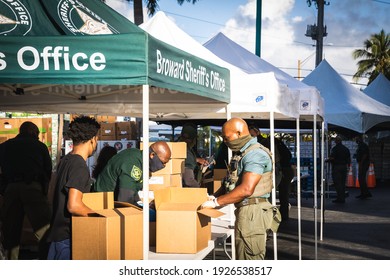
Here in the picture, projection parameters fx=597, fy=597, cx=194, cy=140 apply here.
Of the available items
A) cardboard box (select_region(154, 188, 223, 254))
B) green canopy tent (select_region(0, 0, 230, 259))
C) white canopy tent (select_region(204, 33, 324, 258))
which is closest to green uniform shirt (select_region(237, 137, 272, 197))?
cardboard box (select_region(154, 188, 223, 254))

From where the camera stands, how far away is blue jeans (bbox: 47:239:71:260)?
4.12m

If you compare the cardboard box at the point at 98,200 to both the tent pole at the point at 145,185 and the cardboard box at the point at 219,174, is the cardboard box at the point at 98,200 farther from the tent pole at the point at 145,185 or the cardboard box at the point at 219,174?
the cardboard box at the point at 219,174

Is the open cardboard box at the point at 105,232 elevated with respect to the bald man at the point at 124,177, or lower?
lower

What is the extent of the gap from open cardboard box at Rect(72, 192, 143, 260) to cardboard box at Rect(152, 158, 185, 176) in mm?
1811

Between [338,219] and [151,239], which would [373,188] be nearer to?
[338,219]

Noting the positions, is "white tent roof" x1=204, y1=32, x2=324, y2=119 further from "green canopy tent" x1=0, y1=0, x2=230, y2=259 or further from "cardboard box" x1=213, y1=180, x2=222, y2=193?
"green canopy tent" x1=0, y1=0, x2=230, y2=259

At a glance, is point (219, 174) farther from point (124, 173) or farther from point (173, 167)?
point (124, 173)

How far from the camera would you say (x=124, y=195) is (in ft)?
→ 16.8

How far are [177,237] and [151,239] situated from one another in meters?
0.30

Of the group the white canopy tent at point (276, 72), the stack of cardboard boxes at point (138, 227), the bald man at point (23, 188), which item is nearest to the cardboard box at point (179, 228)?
the stack of cardboard boxes at point (138, 227)

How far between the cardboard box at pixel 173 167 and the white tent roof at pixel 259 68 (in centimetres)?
275

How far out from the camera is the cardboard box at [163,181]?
6.18 m

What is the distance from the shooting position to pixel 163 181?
6289 mm
